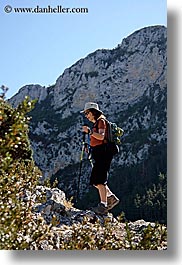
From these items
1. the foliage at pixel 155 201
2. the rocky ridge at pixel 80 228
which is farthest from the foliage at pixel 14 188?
the foliage at pixel 155 201

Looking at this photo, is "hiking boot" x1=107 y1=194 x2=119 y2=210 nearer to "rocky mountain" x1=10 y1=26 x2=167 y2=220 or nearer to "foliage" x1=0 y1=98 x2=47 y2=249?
"rocky mountain" x1=10 y1=26 x2=167 y2=220

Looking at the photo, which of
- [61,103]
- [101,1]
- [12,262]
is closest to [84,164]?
[12,262]

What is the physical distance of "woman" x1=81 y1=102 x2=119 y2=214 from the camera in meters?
3.07

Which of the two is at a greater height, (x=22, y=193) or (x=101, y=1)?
(x=101, y=1)

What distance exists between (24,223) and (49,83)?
41.1 inches

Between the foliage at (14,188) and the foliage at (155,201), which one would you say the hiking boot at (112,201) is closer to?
the foliage at (155,201)

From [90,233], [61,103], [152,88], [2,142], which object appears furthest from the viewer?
[61,103]

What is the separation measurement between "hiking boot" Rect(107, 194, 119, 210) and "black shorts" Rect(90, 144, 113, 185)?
10cm

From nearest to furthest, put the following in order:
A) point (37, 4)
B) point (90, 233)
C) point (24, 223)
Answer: point (24, 223), point (90, 233), point (37, 4)

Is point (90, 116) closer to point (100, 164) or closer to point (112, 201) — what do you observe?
point (100, 164)

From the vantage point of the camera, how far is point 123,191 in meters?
3.20

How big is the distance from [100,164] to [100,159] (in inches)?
1.2

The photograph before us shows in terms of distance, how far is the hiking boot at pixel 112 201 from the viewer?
3.09m

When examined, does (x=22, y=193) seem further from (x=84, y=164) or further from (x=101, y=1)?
(x=101, y=1)
